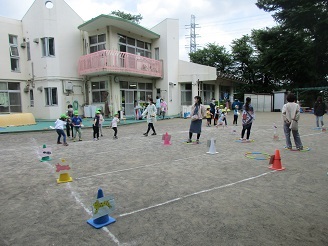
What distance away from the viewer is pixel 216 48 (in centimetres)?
3878

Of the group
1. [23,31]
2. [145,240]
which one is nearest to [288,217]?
[145,240]

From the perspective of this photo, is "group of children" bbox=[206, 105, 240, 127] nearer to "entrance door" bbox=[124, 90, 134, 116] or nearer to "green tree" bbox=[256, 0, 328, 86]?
"entrance door" bbox=[124, 90, 134, 116]

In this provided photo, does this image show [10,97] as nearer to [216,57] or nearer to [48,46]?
[48,46]

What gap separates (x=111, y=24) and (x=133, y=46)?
10.7 ft

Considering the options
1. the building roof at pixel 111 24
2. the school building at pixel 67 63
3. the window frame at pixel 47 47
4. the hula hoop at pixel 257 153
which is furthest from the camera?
the window frame at pixel 47 47

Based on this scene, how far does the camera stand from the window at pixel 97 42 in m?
20.4

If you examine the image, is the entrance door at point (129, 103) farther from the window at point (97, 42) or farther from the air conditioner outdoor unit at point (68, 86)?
the air conditioner outdoor unit at point (68, 86)

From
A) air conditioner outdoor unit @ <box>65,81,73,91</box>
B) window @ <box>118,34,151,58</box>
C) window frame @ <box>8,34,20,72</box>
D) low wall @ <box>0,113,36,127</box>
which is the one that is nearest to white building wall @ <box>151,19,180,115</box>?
window @ <box>118,34,151,58</box>

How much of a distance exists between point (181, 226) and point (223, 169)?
3032 millimetres

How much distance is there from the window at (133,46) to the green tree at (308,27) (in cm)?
1379

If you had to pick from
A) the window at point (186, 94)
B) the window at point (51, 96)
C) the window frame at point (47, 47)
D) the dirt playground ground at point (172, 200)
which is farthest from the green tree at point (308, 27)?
the window at point (51, 96)

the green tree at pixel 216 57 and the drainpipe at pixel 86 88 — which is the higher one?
the green tree at pixel 216 57

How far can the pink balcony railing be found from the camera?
1825cm

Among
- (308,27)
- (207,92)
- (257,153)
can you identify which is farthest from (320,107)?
(308,27)
